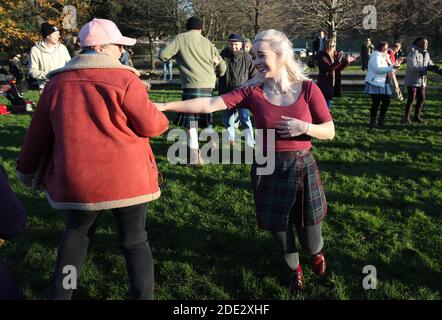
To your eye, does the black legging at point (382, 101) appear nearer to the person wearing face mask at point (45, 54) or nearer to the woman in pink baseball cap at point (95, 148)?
the person wearing face mask at point (45, 54)

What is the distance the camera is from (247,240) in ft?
13.1

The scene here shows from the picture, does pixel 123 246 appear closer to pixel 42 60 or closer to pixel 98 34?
pixel 98 34

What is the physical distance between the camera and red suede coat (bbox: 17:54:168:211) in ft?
7.78

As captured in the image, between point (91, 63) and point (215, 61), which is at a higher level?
point (215, 61)

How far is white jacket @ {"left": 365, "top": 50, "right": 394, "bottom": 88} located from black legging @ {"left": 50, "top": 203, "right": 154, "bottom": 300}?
6672 millimetres

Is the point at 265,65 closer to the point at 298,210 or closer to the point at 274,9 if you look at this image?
the point at 298,210

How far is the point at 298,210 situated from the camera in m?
3.09

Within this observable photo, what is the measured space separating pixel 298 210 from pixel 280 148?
493 mm

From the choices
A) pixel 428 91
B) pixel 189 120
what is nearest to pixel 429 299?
pixel 189 120

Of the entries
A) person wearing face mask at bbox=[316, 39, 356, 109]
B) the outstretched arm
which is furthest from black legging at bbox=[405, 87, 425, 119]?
the outstretched arm

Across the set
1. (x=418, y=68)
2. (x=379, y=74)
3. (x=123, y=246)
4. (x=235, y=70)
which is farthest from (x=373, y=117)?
(x=123, y=246)

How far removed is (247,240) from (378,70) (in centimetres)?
544

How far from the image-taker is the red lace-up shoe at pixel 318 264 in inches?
131

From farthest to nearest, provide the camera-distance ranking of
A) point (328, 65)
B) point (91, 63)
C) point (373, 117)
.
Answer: point (373, 117) < point (328, 65) < point (91, 63)
